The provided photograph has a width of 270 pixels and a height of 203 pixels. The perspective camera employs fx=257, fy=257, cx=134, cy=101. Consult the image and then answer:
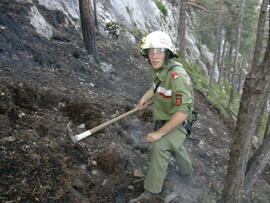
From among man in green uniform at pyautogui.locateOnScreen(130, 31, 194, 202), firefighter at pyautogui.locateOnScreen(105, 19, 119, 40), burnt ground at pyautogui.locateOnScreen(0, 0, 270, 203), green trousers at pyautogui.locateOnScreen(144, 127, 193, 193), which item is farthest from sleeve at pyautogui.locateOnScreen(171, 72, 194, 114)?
firefighter at pyautogui.locateOnScreen(105, 19, 119, 40)

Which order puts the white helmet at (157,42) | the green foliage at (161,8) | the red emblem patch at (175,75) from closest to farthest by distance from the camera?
the red emblem patch at (175,75), the white helmet at (157,42), the green foliage at (161,8)

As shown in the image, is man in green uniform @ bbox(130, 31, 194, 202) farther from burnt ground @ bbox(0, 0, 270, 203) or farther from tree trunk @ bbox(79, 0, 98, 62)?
tree trunk @ bbox(79, 0, 98, 62)

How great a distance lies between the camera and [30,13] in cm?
680

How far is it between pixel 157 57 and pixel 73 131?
1868mm

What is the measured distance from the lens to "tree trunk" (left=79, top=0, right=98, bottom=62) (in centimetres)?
734

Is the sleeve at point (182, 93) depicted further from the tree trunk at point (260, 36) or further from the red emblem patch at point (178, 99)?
the tree trunk at point (260, 36)

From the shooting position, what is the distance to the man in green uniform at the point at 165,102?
3.18m

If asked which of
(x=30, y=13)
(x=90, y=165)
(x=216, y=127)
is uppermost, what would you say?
(x=30, y=13)

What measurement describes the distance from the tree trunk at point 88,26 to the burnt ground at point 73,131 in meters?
0.29

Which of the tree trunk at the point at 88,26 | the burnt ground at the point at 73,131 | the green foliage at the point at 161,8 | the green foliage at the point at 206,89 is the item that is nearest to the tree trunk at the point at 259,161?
the burnt ground at the point at 73,131

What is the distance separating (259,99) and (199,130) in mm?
4806

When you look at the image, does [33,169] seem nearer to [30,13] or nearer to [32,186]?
[32,186]

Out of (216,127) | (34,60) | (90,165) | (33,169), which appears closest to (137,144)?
(90,165)

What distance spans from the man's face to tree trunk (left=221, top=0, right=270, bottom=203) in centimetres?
109
